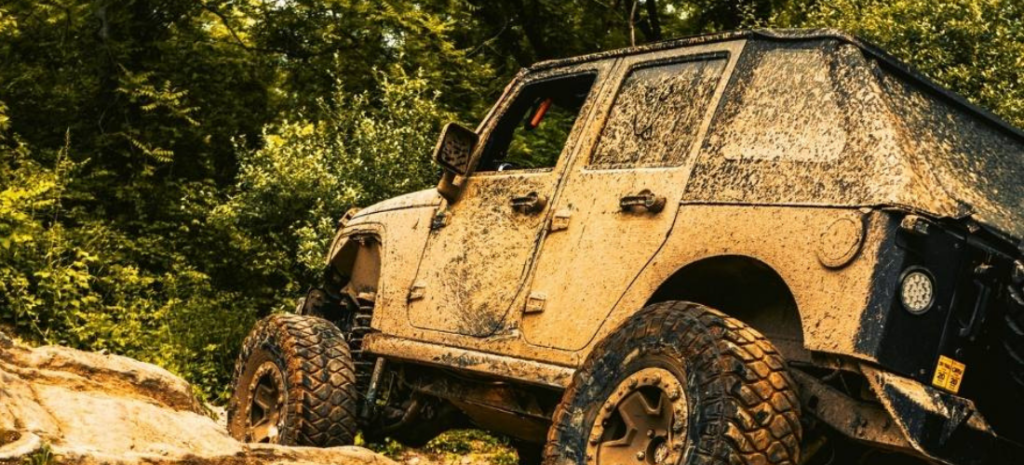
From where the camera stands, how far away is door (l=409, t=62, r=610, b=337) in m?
5.77

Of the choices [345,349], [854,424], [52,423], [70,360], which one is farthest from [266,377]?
[854,424]

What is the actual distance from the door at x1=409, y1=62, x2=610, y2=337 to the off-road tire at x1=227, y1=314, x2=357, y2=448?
55cm

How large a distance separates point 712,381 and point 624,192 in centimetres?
130

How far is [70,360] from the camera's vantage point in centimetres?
589

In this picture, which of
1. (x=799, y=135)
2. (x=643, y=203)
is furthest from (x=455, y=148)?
(x=799, y=135)

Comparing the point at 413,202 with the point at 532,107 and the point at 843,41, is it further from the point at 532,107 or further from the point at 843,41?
the point at 843,41

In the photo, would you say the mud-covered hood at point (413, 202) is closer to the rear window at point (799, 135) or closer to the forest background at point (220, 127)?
the rear window at point (799, 135)

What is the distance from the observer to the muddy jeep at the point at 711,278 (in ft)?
13.5

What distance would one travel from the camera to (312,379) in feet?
21.7

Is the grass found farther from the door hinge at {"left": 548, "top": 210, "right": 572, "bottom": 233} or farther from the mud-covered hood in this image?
the door hinge at {"left": 548, "top": 210, "right": 572, "bottom": 233}

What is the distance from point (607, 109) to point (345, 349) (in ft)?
6.69

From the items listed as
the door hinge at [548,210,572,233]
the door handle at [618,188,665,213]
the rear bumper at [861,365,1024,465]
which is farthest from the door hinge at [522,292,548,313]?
the rear bumper at [861,365,1024,465]

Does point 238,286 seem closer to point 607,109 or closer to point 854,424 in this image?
point 607,109

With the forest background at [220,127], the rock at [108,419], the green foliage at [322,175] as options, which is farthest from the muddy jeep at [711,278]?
the green foliage at [322,175]
